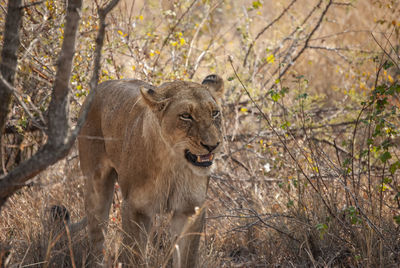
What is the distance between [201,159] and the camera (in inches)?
126

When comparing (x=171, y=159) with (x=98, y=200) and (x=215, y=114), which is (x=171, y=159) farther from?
(x=98, y=200)

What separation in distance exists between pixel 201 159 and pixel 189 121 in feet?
0.82

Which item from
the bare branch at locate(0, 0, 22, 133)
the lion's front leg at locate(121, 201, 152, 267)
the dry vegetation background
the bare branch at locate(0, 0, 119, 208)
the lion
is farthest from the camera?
the dry vegetation background

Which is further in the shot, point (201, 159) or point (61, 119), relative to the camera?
point (201, 159)

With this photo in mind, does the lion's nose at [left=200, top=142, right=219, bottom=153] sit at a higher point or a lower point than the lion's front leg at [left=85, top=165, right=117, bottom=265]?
higher

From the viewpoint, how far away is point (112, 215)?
4.71 m

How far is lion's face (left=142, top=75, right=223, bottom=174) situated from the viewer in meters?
3.09

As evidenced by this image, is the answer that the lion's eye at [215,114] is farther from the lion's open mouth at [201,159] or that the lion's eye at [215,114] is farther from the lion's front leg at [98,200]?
the lion's front leg at [98,200]

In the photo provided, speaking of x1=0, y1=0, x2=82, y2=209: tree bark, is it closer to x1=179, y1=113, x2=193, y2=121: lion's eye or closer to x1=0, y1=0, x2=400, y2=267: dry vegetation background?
x1=0, y1=0, x2=400, y2=267: dry vegetation background

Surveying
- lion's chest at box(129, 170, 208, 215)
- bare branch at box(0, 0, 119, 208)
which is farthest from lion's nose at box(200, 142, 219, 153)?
bare branch at box(0, 0, 119, 208)

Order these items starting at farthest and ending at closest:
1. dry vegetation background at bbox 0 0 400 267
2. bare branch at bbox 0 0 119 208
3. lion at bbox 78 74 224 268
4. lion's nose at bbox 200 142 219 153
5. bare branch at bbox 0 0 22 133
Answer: dry vegetation background at bbox 0 0 400 267, lion at bbox 78 74 224 268, lion's nose at bbox 200 142 219 153, bare branch at bbox 0 0 22 133, bare branch at bbox 0 0 119 208

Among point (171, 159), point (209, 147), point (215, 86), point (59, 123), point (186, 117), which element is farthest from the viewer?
point (215, 86)

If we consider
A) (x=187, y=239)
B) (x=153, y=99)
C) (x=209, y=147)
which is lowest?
(x=187, y=239)

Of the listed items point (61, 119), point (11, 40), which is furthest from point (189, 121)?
point (11, 40)
